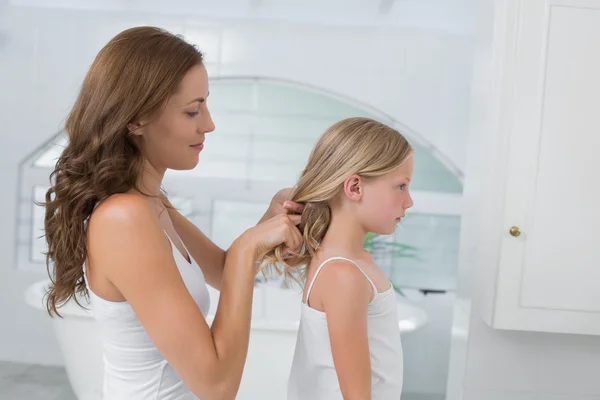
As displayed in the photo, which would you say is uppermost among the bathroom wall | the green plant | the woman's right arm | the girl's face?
the girl's face

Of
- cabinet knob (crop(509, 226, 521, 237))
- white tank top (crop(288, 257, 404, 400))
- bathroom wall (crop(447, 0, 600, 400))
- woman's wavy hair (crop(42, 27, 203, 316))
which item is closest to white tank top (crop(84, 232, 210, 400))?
woman's wavy hair (crop(42, 27, 203, 316))

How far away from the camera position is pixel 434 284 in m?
3.81

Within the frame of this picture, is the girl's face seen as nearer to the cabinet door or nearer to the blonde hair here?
the blonde hair

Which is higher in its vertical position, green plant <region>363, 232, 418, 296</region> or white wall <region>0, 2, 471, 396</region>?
white wall <region>0, 2, 471, 396</region>

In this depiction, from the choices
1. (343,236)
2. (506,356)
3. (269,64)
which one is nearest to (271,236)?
(343,236)

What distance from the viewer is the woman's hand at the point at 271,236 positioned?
4.13 feet

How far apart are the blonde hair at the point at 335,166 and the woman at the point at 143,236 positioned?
10cm

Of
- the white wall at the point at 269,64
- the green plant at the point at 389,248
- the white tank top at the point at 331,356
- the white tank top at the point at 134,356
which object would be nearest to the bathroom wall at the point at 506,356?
the white wall at the point at 269,64

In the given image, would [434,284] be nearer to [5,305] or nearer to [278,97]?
[278,97]

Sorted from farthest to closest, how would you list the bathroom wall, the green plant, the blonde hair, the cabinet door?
the green plant → the bathroom wall → the cabinet door → the blonde hair

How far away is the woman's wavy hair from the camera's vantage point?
1178mm

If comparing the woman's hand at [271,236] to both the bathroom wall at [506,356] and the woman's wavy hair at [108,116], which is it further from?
the bathroom wall at [506,356]

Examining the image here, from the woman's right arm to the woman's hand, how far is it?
0.15m

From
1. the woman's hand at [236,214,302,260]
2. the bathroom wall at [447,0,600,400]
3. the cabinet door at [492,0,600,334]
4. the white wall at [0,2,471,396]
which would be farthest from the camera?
the white wall at [0,2,471,396]
